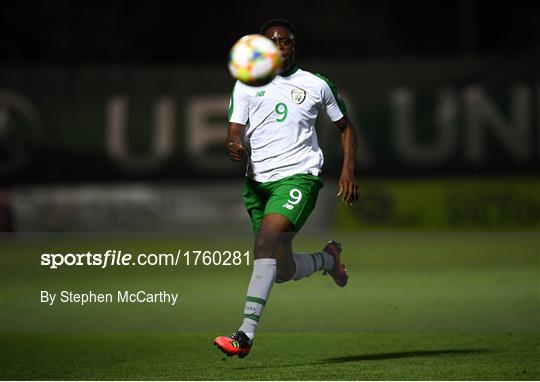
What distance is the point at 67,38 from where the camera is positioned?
2841 centimetres

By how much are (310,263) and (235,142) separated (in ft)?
3.71

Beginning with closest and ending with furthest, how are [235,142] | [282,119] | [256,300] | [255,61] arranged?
1. [255,61]
2. [256,300]
3. [235,142]
4. [282,119]

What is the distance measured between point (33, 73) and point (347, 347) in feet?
53.1

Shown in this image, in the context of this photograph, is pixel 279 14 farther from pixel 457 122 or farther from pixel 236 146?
pixel 236 146

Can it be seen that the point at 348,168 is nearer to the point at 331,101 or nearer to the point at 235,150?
the point at 331,101

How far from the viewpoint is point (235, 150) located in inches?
296

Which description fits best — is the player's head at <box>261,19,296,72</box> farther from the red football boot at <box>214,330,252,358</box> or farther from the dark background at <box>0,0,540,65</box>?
the dark background at <box>0,0,540,65</box>

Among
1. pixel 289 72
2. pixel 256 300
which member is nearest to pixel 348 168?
pixel 289 72

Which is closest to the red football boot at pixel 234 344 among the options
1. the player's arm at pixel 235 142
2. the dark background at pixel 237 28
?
the player's arm at pixel 235 142

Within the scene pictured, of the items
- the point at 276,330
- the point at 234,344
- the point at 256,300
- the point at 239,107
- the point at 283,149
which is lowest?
the point at 276,330

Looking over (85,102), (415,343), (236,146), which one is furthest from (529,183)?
(236,146)

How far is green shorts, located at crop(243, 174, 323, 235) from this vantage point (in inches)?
305

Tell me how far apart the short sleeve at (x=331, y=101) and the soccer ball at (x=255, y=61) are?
2.04ft

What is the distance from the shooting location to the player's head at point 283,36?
7.70 m
